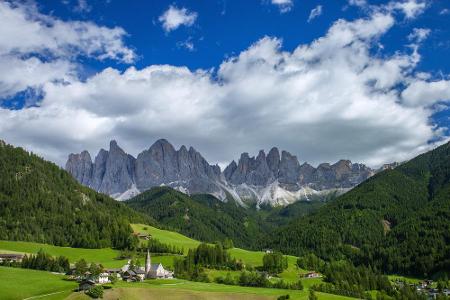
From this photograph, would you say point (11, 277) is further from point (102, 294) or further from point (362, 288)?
point (362, 288)

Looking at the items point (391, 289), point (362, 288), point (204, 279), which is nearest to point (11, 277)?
point (204, 279)

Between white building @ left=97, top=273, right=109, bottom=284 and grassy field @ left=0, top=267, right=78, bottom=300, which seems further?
white building @ left=97, top=273, right=109, bottom=284

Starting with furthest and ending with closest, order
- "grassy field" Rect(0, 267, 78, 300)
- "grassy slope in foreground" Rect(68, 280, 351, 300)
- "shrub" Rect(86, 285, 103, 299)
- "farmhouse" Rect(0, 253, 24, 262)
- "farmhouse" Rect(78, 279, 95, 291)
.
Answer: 1. "farmhouse" Rect(0, 253, 24, 262)
2. "grassy slope in foreground" Rect(68, 280, 351, 300)
3. "farmhouse" Rect(78, 279, 95, 291)
4. "grassy field" Rect(0, 267, 78, 300)
5. "shrub" Rect(86, 285, 103, 299)

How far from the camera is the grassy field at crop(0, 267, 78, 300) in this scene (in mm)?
115775

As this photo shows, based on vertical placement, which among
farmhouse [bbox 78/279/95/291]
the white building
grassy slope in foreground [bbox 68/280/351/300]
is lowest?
grassy slope in foreground [bbox 68/280/351/300]

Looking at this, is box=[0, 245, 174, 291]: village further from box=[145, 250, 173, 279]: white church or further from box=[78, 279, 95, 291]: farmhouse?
box=[78, 279, 95, 291]: farmhouse

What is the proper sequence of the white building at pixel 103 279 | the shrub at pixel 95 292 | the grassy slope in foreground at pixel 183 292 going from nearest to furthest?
1. the shrub at pixel 95 292
2. the grassy slope in foreground at pixel 183 292
3. the white building at pixel 103 279

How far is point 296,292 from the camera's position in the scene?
14775cm

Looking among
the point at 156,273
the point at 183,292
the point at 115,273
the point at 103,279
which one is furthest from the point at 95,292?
the point at 156,273

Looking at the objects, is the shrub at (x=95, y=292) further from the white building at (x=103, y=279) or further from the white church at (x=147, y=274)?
the white church at (x=147, y=274)

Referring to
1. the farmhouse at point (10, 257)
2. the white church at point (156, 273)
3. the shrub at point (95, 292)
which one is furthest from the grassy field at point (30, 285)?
the white church at point (156, 273)

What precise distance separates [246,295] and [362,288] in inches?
2221

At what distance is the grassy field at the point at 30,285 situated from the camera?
116m

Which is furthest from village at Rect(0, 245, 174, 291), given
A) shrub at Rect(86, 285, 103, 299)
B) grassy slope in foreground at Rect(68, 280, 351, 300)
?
shrub at Rect(86, 285, 103, 299)
